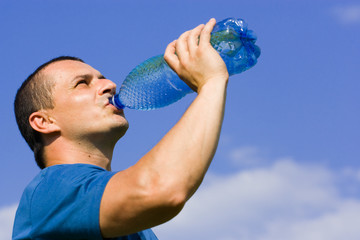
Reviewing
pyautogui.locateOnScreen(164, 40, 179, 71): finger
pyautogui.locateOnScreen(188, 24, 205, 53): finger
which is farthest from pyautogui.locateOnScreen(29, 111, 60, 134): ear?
pyautogui.locateOnScreen(188, 24, 205, 53): finger

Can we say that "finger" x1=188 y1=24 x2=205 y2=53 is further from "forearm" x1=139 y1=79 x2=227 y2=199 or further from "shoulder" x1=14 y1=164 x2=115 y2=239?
"shoulder" x1=14 y1=164 x2=115 y2=239

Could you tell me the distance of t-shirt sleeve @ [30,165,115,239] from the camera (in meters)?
2.53

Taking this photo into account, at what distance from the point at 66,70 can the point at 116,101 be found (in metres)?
0.44

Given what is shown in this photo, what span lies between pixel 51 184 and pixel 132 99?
1.34 m

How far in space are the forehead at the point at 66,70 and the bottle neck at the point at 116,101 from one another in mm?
278

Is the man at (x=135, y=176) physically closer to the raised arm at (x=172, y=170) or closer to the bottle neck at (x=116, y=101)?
the raised arm at (x=172, y=170)

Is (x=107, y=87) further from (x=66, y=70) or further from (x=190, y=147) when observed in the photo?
(x=190, y=147)

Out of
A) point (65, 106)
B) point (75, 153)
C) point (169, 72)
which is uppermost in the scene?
point (169, 72)

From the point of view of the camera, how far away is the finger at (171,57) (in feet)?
8.96

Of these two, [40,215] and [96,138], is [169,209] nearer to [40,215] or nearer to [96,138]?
[40,215]

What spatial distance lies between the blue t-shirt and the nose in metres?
0.81

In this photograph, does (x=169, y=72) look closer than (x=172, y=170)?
No

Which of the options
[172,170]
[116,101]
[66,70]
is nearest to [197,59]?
[172,170]

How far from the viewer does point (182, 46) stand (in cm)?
273
